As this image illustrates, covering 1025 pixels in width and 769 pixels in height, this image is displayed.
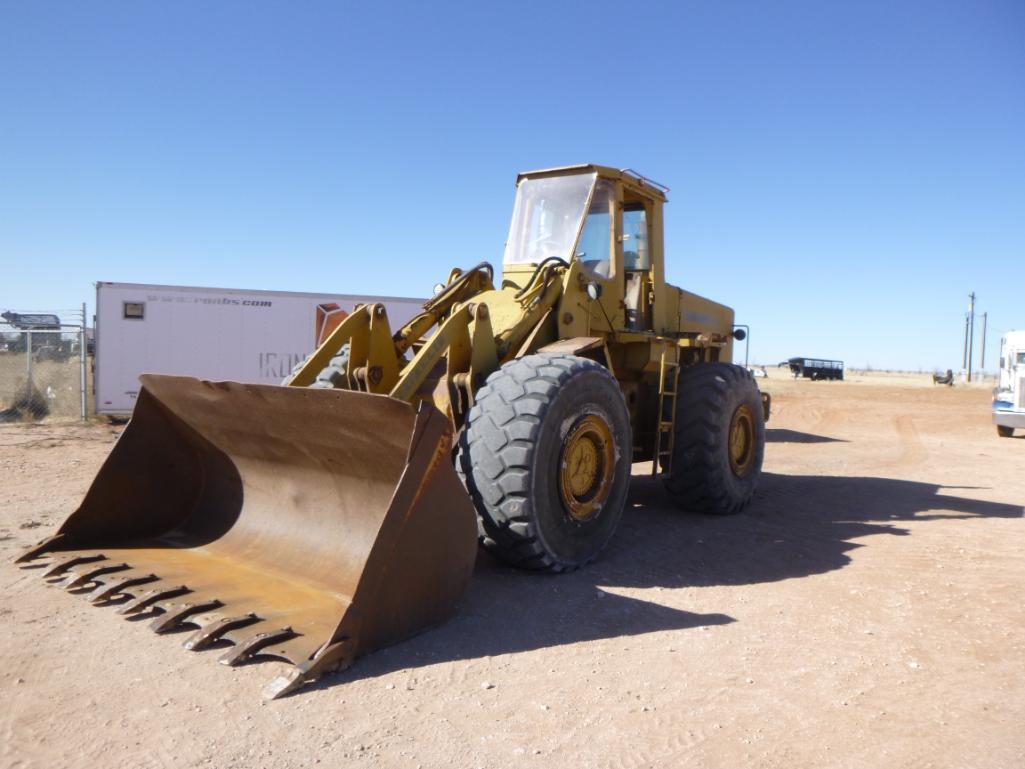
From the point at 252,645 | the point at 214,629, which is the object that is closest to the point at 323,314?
the point at 214,629

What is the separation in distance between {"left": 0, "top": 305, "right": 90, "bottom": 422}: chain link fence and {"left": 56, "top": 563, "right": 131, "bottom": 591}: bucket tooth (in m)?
10.5

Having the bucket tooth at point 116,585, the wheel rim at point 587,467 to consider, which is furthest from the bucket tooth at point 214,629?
the wheel rim at point 587,467

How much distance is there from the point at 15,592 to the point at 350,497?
1.93 metres

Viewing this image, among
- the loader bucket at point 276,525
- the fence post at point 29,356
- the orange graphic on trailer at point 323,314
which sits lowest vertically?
the loader bucket at point 276,525

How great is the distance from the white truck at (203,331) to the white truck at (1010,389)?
41.8 ft

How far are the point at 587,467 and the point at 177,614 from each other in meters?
2.64

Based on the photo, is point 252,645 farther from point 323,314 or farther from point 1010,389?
point 1010,389

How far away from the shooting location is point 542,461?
4645 millimetres

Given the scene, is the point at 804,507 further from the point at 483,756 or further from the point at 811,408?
the point at 811,408

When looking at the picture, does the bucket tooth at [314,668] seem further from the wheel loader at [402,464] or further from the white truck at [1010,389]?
the white truck at [1010,389]

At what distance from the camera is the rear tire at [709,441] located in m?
6.83

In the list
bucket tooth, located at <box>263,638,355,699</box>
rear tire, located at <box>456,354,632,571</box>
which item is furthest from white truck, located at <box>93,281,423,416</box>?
bucket tooth, located at <box>263,638,355,699</box>

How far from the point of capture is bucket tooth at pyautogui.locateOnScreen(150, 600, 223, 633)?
3779 mm

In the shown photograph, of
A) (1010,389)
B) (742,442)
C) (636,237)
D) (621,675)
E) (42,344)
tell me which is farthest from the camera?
(1010,389)
